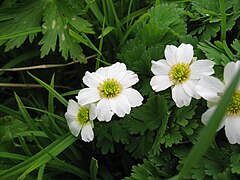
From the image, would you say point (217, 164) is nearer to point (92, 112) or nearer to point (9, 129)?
point (92, 112)

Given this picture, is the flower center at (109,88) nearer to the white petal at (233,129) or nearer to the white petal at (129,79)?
the white petal at (129,79)

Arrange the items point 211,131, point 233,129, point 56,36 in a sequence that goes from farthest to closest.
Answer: point 56,36
point 233,129
point 211,131


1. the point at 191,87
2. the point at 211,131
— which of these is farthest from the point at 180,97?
the point at 211,131

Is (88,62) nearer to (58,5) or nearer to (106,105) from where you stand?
(58,5)

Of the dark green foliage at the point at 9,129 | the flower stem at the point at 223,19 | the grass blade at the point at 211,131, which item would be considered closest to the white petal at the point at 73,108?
the dark green foliage at the point at 9,129

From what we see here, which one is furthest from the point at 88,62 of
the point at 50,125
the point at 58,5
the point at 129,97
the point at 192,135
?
the point at 192,135

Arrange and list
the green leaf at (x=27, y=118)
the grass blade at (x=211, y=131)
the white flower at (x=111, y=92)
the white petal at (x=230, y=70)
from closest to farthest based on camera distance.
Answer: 1. the grass blade at (x=211, y=131)
2. the white petal at (x=230, y=70)
3. the white flower at (x=111, y=92)
4. the green leaf at (x=27, y=118)

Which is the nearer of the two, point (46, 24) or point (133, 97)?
point (133, 97)

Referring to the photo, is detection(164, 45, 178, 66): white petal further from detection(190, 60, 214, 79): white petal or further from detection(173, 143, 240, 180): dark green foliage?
detection(173, 143, 240, 180): dark green foliage
